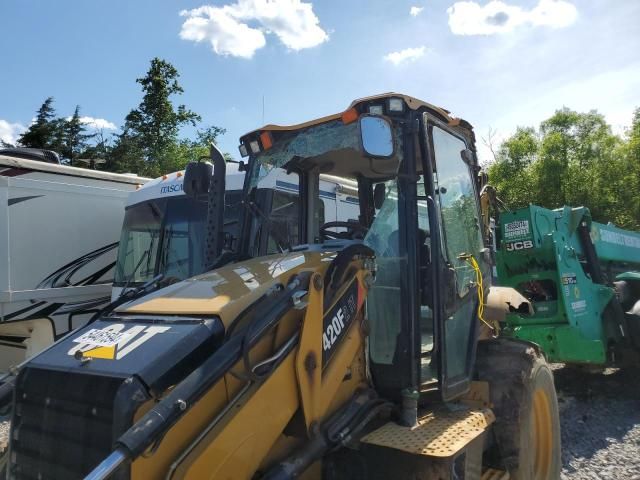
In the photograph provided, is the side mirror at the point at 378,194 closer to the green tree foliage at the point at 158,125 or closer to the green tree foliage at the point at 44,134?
the green tree foliage at the point at 158,125

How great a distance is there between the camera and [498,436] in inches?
137

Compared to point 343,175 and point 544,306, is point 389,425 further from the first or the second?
point 544,306

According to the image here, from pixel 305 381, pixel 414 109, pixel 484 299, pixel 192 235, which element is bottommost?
pixel 305 381

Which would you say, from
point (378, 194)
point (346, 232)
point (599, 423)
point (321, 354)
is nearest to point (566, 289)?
point (599, 423)

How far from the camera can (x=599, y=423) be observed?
5.62 m

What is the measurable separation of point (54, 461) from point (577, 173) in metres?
20.7

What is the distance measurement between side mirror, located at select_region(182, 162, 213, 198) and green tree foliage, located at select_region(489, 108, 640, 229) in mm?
17572

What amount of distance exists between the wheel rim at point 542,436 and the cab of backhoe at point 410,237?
828 millimetres

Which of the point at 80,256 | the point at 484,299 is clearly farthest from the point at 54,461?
the point at 80,256

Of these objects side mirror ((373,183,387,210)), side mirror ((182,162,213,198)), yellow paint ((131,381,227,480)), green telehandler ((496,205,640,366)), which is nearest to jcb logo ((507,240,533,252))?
green telehandler ((496,205,640,366))

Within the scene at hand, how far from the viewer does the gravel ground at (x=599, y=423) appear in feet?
15.0

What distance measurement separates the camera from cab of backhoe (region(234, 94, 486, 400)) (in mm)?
3074

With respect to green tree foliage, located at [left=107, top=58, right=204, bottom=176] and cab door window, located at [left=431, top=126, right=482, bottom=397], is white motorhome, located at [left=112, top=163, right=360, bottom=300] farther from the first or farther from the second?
green tree foliage, located at [left=107, top=58, right=204, bottom=176]

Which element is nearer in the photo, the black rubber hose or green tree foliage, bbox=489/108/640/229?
the black rubber hose
